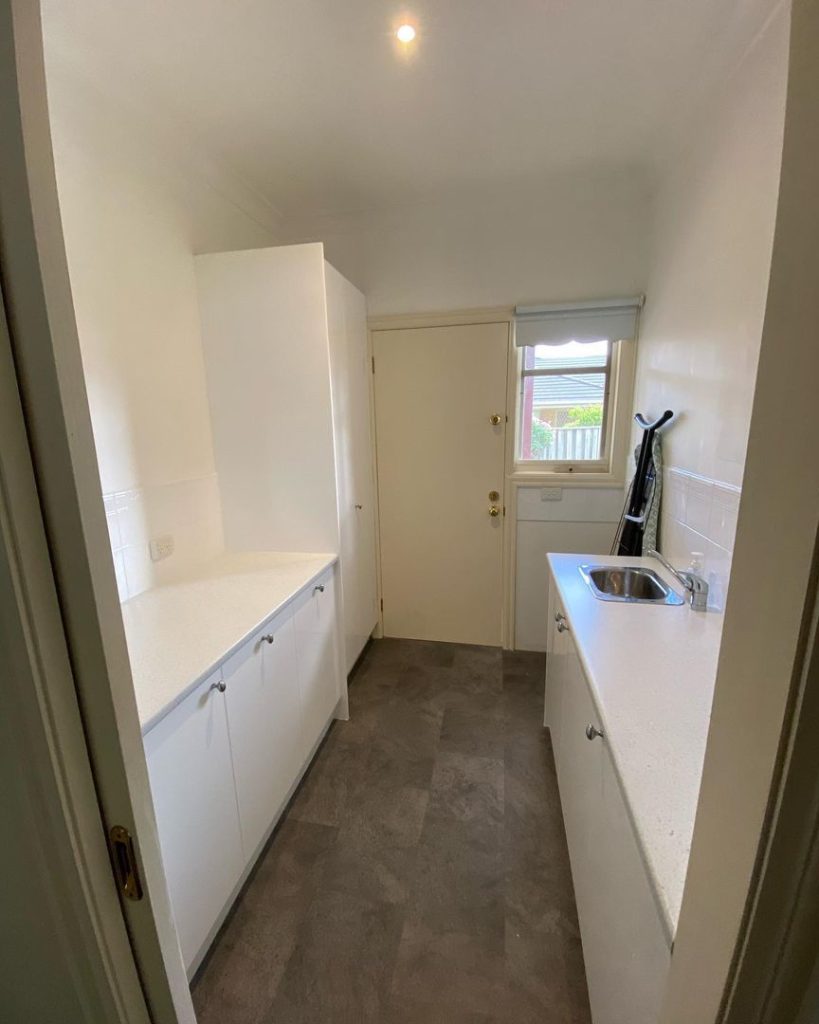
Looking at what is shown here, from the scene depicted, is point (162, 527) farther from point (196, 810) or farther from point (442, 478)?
point (442, 478)

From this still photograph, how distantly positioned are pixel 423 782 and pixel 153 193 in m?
2.69

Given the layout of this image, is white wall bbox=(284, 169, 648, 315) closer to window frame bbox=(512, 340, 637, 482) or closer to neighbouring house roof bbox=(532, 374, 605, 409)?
window frame bbox=(512, 340, 637, 482)

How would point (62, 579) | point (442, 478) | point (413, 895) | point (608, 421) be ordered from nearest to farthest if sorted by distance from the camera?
point (62, 579) < point (413, 895) < point (608, 421) < point (442, 478)

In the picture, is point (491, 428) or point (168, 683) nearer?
point (168, 683)

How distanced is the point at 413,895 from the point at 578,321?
272 cm

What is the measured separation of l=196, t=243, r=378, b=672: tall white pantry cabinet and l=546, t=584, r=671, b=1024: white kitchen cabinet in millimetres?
1250

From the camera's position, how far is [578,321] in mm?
2459


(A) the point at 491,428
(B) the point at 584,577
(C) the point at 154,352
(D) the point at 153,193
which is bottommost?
(B) the point at 584,577

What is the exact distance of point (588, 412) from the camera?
265 cm

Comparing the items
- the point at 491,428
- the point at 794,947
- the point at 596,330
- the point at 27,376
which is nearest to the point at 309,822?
the point at 794,947

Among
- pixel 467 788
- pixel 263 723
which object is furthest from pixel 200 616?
pixel 467 788

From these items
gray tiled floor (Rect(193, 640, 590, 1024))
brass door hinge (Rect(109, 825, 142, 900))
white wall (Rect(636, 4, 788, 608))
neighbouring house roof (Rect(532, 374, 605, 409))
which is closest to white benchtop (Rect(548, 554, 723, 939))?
white wall (Rect(636, 4, 788, 608))

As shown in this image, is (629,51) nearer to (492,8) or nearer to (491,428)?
(492,8)

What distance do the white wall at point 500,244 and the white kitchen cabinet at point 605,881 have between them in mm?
2003
